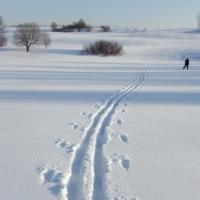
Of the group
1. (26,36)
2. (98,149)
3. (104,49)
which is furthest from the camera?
(104,49)

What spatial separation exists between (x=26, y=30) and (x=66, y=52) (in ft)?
24.0

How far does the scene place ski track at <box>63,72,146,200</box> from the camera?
120 inches

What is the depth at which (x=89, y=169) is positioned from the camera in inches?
142

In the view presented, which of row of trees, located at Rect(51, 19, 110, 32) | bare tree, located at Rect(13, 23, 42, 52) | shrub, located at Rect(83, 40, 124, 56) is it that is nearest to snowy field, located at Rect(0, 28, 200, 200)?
shrub, located at Rect(83, 40, 124, 56)

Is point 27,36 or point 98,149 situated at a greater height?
point 27,36

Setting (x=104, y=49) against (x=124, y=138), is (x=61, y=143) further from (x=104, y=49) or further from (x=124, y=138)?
(x=104, y=49)

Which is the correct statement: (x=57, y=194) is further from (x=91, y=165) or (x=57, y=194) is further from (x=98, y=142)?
(x=98, y=142)

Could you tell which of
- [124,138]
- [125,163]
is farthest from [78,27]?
[125,163]

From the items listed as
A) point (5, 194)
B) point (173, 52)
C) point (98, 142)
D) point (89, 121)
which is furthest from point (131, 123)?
point (173, 52)

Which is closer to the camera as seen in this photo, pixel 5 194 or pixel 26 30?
pixel 5 194

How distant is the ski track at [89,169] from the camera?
9.98 ft

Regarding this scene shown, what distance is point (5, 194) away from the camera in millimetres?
2965

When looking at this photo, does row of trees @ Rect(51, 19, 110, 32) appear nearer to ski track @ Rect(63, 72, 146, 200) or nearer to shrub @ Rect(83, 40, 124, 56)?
shrub @ Rect(83, 40, 124, 56)

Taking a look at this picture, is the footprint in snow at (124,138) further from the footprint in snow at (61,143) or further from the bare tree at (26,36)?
the bare tree at (26,36)
